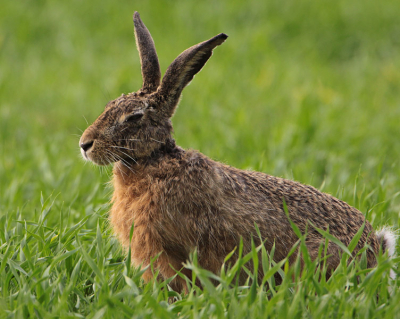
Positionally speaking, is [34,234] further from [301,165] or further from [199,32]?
[199,32]

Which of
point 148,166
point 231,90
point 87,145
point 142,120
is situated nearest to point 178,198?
point 148,166

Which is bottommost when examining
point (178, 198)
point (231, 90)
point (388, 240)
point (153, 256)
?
point (388, 240)

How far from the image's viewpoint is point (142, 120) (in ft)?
11.7

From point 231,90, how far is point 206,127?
169 cm

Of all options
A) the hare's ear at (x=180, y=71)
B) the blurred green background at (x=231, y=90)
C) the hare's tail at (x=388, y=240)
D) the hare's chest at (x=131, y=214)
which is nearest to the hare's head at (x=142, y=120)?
the hare's ear at (x=180, y=71)

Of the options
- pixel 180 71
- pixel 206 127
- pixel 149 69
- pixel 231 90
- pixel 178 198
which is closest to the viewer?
pixel 178 198

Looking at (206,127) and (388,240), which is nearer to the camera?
(388,240)

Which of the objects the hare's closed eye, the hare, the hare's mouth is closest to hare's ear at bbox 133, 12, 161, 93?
the hare

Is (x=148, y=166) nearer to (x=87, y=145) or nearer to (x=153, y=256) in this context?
(x=87, y=145)

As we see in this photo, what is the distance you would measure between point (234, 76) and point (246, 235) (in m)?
5.78

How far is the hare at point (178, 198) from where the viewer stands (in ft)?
11.3

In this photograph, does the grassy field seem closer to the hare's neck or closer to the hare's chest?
the hare's chest

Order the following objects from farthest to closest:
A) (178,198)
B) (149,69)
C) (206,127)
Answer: (206,127) < (149,69) < (178,198)

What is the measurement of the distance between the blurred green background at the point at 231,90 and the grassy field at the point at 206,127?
27 millimetres
